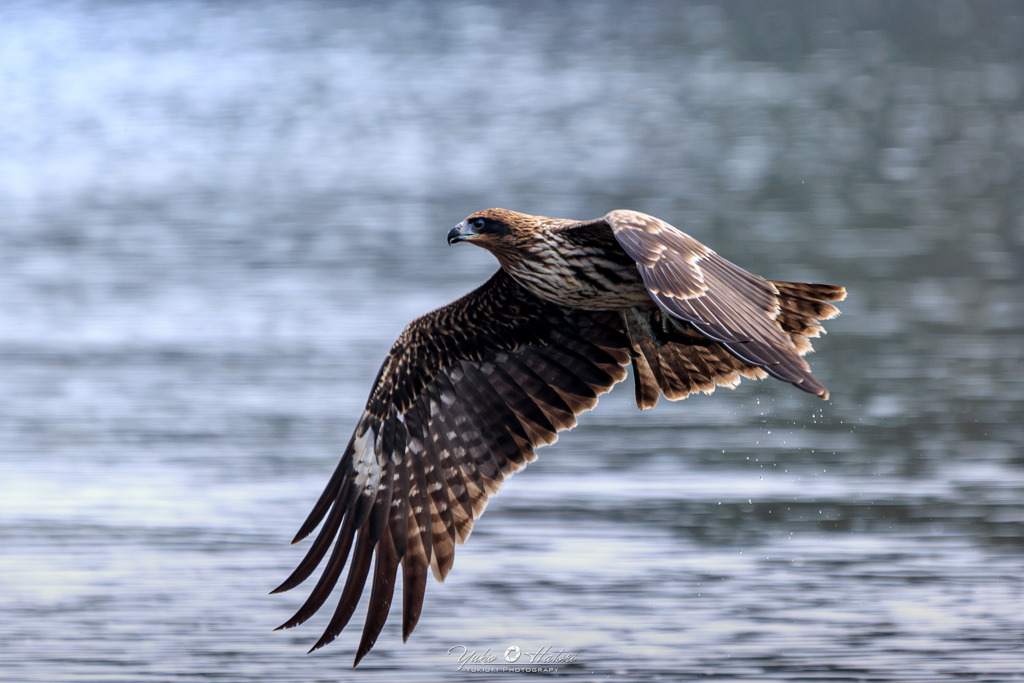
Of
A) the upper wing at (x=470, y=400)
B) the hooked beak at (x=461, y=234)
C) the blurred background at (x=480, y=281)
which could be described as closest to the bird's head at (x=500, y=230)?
the hooked beak at (x=461, y=234)

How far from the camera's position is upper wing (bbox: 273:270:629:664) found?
6098 mm

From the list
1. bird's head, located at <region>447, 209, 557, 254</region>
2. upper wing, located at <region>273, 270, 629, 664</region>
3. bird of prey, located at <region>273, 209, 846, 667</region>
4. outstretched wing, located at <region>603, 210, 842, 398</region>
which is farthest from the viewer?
upper wing, located at <region>273, 270, 629, 664</region>

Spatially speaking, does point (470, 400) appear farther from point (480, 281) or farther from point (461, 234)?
point (480, 281)

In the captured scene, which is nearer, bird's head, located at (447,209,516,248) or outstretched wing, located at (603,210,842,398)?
outstretched wing, located at (603,210,842,398)

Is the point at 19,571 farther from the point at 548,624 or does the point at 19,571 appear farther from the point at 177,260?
the point at 177,260

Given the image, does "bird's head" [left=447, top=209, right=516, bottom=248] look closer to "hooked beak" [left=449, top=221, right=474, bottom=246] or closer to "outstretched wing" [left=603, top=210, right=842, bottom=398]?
"hooked beak" [left=449, top=221, right=474, bottom=246]

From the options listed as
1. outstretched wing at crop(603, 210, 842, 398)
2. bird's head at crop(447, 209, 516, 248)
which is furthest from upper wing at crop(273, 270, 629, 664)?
outstretched wing at crop(603, 210, 842, 398)

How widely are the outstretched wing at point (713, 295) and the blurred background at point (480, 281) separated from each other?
193cm

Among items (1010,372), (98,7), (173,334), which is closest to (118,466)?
(173,334)

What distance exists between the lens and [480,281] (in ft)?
38.6

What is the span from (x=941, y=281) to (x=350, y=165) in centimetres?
745

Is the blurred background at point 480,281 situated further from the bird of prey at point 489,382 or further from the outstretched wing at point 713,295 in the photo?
the outstretched wing at point 713,295

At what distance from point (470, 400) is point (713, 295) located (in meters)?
1.76

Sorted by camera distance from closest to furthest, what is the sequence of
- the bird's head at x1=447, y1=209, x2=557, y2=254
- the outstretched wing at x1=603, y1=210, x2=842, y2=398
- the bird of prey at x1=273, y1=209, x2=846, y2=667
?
the outstretched wing at x1=603, y1=210, x2=842, y2=398 → the bird of prey at x1=273, y1=209, x2=846, y2=667 → the bird's head at x1=447, y1=209, x2=557, y2=254
